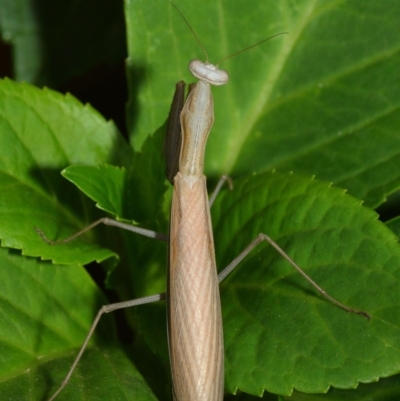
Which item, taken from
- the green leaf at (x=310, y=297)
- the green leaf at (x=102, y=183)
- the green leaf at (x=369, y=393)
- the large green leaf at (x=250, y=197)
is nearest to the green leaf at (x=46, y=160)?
the large green leaf at (x=250, y=197)

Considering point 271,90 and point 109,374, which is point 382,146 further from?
point 109,374

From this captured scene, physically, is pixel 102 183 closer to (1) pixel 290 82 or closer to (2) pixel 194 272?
(2) pixel 194 272

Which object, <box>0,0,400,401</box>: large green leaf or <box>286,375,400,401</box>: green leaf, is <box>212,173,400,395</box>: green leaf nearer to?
<box>0,0,400,401</box>: large green leaf

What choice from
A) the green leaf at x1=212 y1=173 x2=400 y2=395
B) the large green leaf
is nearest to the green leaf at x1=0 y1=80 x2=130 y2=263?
the large green leaf

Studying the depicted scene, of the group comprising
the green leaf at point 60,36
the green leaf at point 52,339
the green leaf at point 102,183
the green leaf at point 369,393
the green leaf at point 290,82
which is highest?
the green leaf at point 60,36

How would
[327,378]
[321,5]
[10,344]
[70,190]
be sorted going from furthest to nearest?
[321,5]
[70,190]
[10,344]
[327,378]

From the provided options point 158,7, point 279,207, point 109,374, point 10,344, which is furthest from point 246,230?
point 158,7

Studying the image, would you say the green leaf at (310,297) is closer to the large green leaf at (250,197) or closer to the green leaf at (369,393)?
the large green leaf at (250,197)
